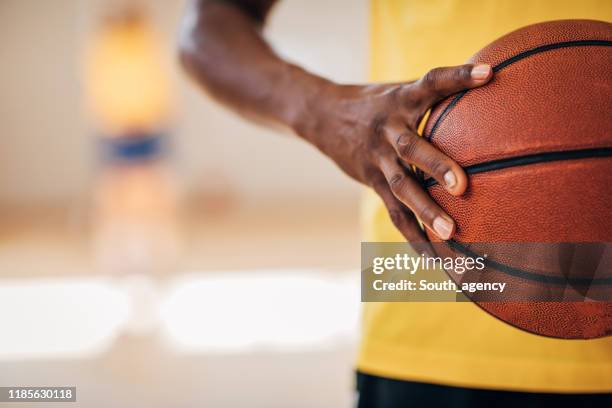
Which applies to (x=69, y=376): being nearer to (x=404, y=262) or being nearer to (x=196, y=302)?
(x=196, y=302)

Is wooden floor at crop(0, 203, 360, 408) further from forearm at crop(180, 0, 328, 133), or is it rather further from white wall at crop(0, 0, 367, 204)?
forearm at crop(180, 0, 328, 133)

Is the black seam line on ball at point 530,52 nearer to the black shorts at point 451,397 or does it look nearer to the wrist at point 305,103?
the wrist at point 305,103

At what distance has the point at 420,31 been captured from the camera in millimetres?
771

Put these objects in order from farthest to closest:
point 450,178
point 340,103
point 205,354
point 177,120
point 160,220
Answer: point 177,120 < point 160,220 < point 205,354 < point 340,103 < point 450,178

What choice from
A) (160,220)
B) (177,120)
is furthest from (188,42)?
(177,120)

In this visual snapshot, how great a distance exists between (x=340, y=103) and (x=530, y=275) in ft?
0.79

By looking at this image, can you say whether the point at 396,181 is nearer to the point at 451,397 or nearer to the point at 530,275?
the point at 530,275

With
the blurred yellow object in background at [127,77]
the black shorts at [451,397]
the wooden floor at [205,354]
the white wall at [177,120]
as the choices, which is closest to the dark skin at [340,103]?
the black shorts at [451,397]

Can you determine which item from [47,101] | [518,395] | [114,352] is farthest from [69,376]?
[47,101]

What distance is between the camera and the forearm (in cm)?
76

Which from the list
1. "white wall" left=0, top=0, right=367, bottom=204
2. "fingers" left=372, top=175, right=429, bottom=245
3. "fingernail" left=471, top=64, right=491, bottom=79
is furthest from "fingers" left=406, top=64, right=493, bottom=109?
"white wall" left=0, top=0, right=367, bottom=204

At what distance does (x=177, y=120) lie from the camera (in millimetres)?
5613

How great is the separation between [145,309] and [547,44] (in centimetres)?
252

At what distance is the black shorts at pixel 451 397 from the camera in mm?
746
